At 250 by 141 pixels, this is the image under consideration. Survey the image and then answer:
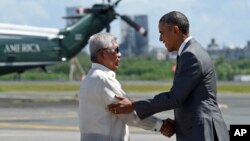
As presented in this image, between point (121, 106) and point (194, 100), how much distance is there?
0.56m

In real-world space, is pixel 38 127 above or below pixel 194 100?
below

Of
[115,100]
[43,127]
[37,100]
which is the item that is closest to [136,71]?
[37,100]

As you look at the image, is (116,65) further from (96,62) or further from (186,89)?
(186,89)

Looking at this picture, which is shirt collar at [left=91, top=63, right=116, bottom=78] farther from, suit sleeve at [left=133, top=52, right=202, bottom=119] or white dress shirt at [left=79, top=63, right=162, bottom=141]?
suit sleeve at [left=133, top=52, right=202, bottom=119]

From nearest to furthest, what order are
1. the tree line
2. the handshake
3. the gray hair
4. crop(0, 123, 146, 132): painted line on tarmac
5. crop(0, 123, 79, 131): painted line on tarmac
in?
the gray hair
the handshake
crop(0, 123, 146, 132): painted line on tarmac
crop(0, 123, 79, 131): painted line on tarmac
the tree line

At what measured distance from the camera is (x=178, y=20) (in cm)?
628

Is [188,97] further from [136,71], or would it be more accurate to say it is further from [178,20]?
[136,71]

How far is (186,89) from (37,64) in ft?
110

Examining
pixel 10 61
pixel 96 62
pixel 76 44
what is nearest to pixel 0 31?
pixel 10 61

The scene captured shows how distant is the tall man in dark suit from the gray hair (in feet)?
1.35

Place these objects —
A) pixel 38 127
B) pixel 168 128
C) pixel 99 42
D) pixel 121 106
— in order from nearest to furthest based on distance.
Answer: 1. pixel 121 106
2. pixel 99 42
3. pixel 168 128
4. pixel 38 127

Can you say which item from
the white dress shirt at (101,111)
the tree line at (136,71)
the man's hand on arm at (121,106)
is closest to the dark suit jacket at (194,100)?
the man's hand on arm at (121,106)

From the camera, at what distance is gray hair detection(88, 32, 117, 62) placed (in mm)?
6367

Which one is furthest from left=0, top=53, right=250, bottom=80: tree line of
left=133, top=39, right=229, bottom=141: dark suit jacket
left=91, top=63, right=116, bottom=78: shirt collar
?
left=133, top=39, right=229, bottom=141: dark suit jacket
